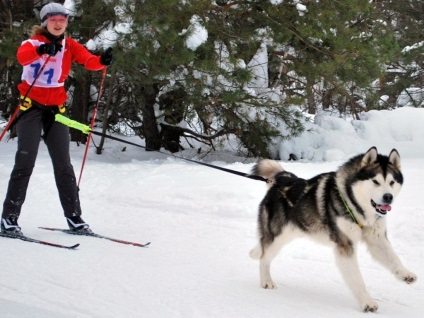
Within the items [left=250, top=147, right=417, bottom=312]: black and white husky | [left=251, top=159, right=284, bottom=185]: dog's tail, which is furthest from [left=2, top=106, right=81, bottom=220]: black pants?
[left=250, top=147, right=417, bottom=312]: black and white husky

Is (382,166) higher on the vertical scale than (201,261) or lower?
higher

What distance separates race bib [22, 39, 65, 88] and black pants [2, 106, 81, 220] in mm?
224

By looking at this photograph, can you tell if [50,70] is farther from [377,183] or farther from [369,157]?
[377,183]

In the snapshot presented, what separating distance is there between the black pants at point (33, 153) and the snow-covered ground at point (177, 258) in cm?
39

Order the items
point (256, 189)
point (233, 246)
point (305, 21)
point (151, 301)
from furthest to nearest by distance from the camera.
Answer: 1. point (305, 21)
2. point (256, 189)
3. point (233, 246)
4. point (151, 301)

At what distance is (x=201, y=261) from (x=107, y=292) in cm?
129

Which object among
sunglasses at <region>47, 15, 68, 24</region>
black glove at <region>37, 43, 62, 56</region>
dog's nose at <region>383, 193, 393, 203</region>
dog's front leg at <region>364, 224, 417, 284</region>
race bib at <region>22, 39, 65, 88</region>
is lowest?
dog's front leg at <region>364, 224, 417, 284</region>

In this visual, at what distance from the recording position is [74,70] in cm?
930

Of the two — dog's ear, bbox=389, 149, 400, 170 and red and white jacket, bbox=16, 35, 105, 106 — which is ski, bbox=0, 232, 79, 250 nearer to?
red and white jacket, bbox=16, 35, 105, 106

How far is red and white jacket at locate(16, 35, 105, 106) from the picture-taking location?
Answer: 4957mm

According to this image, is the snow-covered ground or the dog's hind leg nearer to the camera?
the snow-covered ground

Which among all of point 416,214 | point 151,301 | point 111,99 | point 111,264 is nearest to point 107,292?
point 151,301

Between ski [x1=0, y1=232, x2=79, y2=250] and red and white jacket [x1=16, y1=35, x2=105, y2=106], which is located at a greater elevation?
red and white jacket [x1=16, y1=35, x2=105, y2=106]

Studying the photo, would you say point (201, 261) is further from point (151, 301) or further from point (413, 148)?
point (413, 148)
